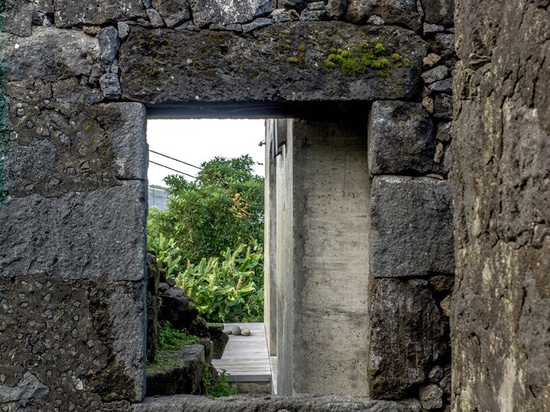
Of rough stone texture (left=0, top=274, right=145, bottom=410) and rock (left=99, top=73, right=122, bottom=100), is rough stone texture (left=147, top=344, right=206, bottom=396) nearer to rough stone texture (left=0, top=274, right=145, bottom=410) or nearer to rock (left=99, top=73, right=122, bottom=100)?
rough stone texture (left=0, top=274, right=145, bottom=410)

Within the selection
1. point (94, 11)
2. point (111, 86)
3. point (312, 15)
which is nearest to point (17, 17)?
point (94, 11)

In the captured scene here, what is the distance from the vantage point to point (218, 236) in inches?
466

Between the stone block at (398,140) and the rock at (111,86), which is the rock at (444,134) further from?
the rock at (111,86)

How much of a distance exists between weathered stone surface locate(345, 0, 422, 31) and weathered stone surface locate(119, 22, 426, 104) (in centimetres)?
13

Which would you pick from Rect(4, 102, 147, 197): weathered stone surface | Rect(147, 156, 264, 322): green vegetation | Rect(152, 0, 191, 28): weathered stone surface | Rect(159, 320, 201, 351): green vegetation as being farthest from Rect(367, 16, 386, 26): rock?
Rect(147, 156, 264, 322): green vegetation

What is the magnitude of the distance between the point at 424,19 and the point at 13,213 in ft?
6.82

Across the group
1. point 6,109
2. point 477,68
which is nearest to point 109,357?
point 6,109

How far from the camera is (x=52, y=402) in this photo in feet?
9.27

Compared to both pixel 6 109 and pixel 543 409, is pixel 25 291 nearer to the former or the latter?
pixel 6 109

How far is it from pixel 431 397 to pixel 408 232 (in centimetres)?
75

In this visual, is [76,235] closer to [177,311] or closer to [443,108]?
[177,311]

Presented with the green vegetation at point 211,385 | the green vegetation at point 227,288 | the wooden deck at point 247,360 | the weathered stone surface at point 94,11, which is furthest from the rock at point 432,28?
the green vegetation at point 227,288

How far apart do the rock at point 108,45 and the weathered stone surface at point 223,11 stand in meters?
0.38

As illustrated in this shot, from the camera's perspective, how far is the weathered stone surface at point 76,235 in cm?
285
